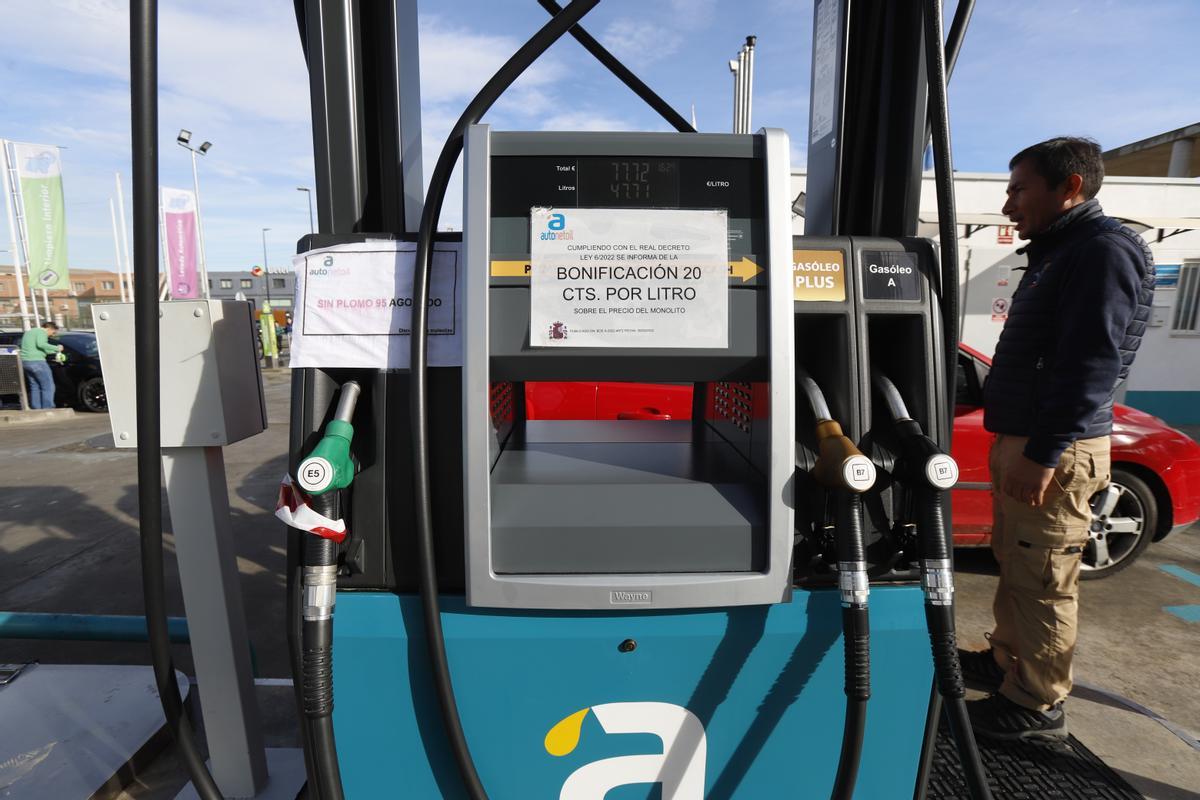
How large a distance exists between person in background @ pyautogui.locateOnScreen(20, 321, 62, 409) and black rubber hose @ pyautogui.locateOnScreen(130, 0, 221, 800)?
11.9m

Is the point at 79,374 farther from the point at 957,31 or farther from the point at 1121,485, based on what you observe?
the point at 1121,485

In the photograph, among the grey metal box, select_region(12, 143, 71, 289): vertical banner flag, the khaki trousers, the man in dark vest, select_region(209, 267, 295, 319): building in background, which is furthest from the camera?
select_region(209, 267, 295, 319): building in background

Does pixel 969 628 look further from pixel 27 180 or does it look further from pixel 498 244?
pixel 27 180

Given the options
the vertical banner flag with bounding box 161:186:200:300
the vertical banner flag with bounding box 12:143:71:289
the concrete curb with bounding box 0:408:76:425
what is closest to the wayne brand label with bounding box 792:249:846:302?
the concrete curb with bounding box 0:408:76:425

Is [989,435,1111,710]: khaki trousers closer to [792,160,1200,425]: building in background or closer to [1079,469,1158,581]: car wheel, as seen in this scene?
[1079,469,1158,581]: car wheel

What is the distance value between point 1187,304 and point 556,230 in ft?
34.4

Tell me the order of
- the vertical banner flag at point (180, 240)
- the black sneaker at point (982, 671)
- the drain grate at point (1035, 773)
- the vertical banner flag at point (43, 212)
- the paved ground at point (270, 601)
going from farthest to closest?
the vertical banner flag at point (180, 240), the vertical banner flag at point (43, 212), the black sneaker at point (982, 671), the paved ground at point (270, 601), the drain grate at point (1035, 773)

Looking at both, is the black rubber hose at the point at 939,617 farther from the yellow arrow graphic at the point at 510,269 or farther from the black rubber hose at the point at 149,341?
the black rubber hose at the point at 149,341

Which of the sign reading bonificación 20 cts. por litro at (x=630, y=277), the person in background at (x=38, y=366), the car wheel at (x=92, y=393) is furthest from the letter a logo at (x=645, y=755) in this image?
the car wheel at (x=92, y=393)

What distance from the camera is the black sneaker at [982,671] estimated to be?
255 centimetres

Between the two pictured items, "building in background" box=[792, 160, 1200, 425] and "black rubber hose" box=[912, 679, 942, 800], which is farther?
"building in background" box=[792, 160, 1200, 425]

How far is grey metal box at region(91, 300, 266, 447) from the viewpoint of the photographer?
1608 mm

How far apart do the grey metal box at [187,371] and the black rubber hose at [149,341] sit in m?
0.34

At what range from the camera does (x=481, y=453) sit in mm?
1158
